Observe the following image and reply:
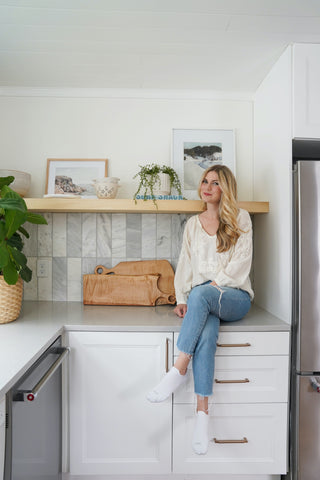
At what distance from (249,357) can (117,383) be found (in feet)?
2.15

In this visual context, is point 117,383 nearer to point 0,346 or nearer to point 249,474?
point 0,346

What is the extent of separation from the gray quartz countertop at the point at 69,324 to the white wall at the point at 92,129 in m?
0.76

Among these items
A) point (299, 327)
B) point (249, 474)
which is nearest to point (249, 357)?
point (299, 327)

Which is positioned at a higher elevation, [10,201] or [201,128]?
[201,128]

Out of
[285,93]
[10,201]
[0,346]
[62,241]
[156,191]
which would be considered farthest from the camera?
[62,241]

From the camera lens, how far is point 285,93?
1730 millimetres

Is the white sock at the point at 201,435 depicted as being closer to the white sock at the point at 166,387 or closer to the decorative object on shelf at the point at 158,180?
the white sock at the point at 166,387

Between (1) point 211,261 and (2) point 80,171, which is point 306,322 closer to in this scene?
(1) point 211,261

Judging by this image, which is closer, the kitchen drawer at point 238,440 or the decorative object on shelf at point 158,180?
the kitchen drawer at point 238,440

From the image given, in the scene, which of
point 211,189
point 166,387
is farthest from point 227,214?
point 166,387

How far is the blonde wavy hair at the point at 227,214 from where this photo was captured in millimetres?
1812

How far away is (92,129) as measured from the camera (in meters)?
2.24

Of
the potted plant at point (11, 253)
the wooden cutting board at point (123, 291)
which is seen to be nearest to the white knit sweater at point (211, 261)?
the wooden cutting board at point (123, 291)

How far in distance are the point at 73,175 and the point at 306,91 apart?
55.9 inches
